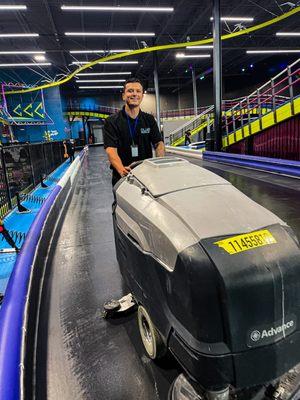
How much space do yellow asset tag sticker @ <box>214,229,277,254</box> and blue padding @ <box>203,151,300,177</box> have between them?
4.12 m

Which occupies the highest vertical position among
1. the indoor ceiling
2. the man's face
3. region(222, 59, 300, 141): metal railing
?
the indoor ceiling

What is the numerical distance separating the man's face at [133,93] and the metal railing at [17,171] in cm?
289

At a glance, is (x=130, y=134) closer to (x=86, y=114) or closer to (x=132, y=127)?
(x=132, y=127)

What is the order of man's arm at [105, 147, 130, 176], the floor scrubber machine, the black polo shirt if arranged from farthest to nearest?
the black polo shirt < man's arm at [105, 147, 130, 176] < the floor scrubber machine

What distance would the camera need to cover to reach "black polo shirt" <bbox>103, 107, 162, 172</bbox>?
1756mm

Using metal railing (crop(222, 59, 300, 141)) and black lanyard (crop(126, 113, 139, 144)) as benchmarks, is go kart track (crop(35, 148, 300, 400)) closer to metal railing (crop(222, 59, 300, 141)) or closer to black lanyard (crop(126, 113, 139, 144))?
black lanyard (crop(126, 113, 139, 144))

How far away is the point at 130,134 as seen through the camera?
1.81 metres

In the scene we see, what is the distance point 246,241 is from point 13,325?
0.91 meters

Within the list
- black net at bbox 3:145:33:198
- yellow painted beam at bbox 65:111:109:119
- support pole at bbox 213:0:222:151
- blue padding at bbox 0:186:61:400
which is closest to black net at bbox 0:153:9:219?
black net at bbox 3:145:33:198

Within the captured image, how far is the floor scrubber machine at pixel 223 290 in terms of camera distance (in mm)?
650

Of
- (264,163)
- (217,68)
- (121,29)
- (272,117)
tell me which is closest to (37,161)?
(264,163)

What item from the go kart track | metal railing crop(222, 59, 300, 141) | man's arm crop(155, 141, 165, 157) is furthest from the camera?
metal railing crop(222, 59, 300, 141)

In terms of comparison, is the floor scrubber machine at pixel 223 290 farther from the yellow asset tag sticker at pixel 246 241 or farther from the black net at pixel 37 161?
the black net at pixel 37 161

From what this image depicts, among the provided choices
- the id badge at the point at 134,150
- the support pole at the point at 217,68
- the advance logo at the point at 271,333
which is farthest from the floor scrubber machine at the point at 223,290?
the support pole at the point at 217,68
